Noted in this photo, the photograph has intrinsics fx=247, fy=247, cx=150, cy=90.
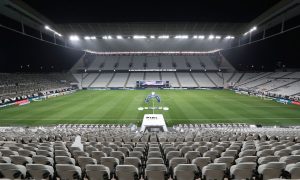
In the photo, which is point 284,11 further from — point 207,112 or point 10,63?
point 10,63

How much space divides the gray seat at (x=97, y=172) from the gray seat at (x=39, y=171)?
38.5 inches

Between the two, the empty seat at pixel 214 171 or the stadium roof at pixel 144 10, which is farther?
Answer: the stadium roof at pixel 144 10

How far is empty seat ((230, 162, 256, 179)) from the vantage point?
19.7ft

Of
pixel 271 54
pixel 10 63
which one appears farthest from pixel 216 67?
pixel 10 63

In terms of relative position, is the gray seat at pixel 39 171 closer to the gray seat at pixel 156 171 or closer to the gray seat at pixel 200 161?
the gray seat at pixel 156 171

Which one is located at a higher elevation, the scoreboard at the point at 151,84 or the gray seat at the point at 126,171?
the scoreboard at the point at 151,84

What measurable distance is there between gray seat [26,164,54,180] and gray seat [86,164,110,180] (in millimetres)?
978

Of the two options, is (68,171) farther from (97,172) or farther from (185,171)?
(185,171)

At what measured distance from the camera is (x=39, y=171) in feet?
19.8

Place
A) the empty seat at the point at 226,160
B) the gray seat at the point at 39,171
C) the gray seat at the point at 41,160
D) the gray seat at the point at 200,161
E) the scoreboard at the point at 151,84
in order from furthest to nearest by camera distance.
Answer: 1. the scoreboard at the point at 151,84
2. the gray seat at the point at 41,160
3. the empty seat at the point at 226,160
4. the gray seat at the point at 200,161
5. the gray seat at the point at 39,171

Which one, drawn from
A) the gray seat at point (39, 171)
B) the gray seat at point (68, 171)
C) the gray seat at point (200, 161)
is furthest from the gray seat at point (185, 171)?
the gray seat at point (39, 171)

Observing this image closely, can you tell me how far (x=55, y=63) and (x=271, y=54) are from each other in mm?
54985

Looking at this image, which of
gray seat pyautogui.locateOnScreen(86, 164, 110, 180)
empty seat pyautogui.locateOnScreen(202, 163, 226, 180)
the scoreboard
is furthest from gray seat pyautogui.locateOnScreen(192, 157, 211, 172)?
the scoreboard

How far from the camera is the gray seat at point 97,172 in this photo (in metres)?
5.98
